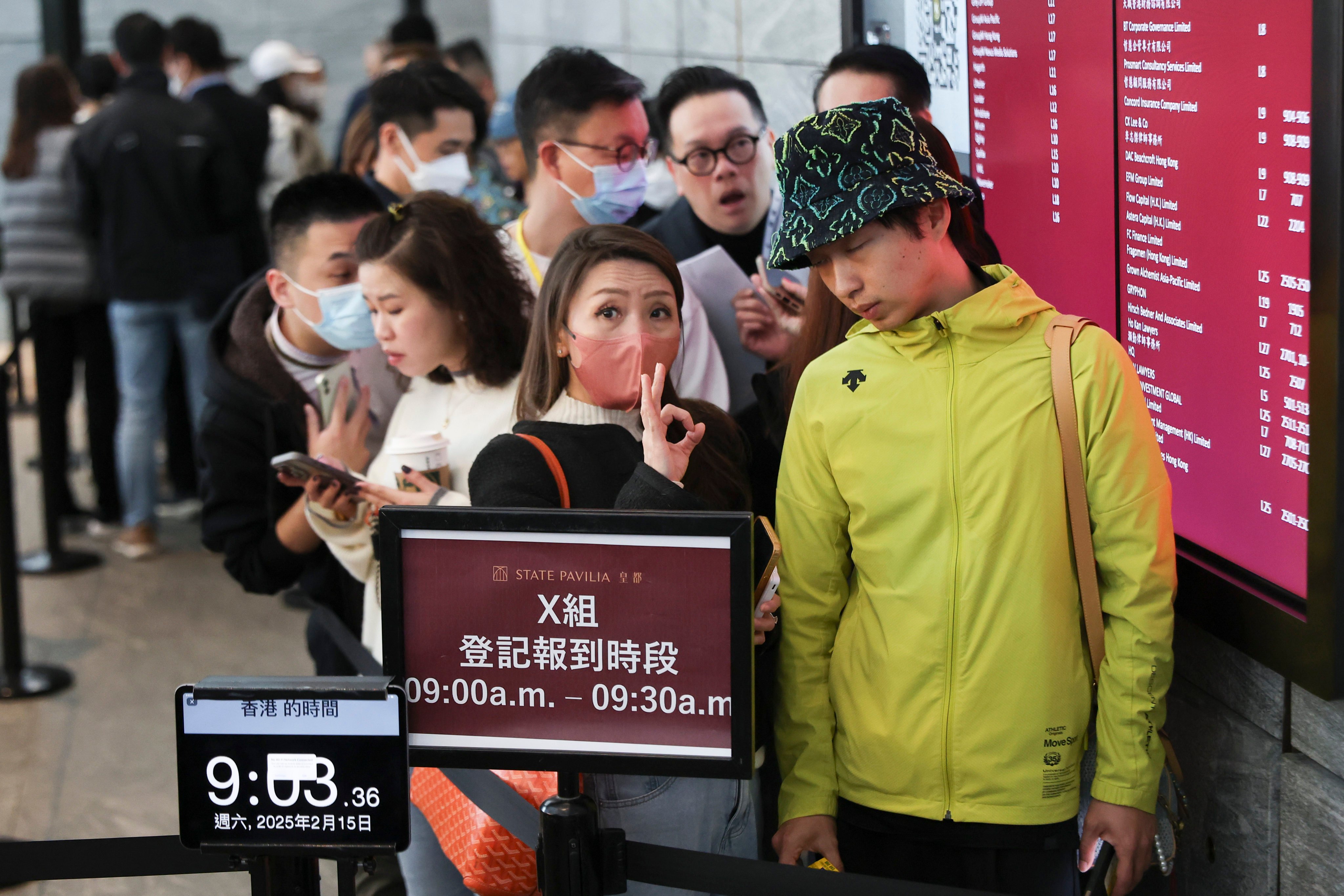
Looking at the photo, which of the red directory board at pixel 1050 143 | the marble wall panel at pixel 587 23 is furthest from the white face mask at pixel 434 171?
the marble wall panel at pixel 587 23

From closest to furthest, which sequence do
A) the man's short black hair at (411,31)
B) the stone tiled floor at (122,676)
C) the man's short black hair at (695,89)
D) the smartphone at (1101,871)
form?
the smartphone at (1101,871)
the man's short black hair at (695,89)
the stone tiled floor at (122,676)
the man's short black hair at (411,31)

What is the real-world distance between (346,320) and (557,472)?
1239mm

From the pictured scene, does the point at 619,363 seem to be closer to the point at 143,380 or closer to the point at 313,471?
the point at 313,471

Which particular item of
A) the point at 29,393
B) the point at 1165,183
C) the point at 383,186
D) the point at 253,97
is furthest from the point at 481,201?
the point at 29,393

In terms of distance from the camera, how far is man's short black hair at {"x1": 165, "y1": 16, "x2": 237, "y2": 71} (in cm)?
689

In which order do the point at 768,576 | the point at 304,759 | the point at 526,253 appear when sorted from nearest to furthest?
the point at 304,759 → the point at 768,576 → the point at 526,253

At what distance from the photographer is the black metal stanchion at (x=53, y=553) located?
19.4 feet

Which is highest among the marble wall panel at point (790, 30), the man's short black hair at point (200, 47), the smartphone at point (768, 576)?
Result: the man's short black hair at point (200, 47)

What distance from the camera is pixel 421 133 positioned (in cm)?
416

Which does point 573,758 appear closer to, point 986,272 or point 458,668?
point 458,668

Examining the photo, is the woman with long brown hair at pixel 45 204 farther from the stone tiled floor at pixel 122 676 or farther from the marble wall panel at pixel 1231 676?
the marble wall panel at pixel 1231 676

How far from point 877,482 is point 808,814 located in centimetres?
51

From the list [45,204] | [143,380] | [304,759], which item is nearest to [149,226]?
[45,204]

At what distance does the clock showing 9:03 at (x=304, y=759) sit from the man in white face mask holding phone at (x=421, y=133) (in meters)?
2.78
